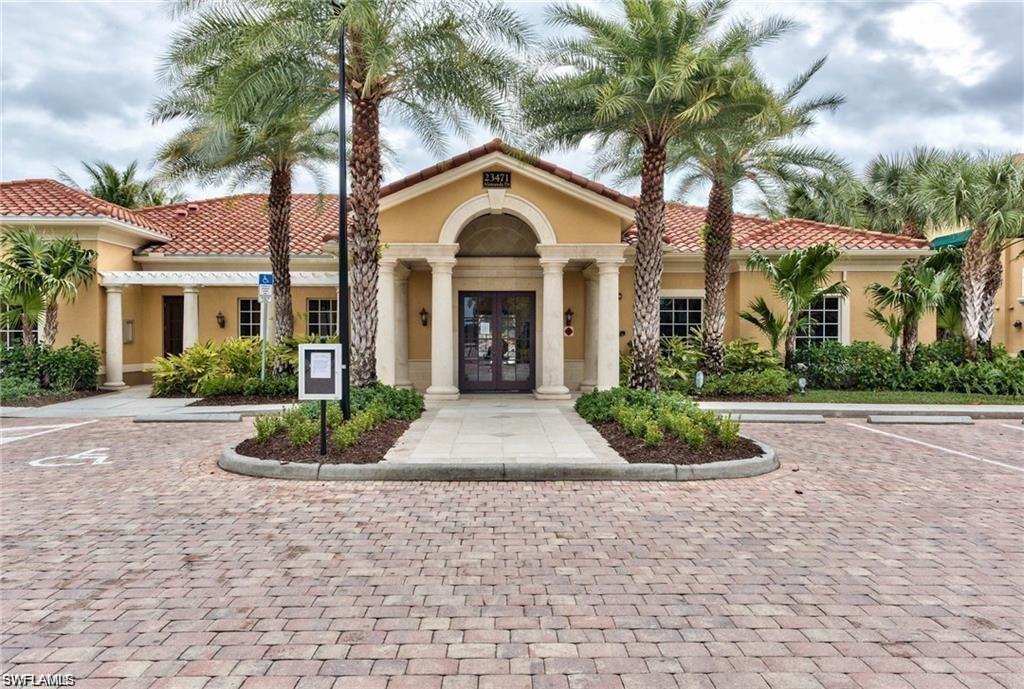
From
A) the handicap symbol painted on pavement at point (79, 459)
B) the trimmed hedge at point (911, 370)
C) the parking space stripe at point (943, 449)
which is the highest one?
the trimmed hedge at point (911, 370)

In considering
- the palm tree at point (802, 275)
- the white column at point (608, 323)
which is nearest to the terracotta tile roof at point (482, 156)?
the white column at point (608, 323)

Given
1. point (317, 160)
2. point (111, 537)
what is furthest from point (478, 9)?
point (111, 537)

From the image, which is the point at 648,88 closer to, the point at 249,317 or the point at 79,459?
the point at 79,459

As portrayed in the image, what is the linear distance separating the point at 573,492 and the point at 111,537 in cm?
452

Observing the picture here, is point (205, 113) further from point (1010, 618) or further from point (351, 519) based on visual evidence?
point (1010, 618)

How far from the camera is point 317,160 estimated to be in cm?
1644

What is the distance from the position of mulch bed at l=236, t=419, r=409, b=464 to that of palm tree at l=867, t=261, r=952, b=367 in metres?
13.9

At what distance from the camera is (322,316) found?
1919 cm

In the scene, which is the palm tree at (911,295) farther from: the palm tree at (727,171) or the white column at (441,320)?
the white column at (441,320)

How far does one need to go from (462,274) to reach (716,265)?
6.67 meters

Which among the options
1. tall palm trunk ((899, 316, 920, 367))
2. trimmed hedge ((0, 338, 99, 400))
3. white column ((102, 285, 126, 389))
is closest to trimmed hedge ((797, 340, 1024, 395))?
tall palm trunk ((899, 316, 920, 367))

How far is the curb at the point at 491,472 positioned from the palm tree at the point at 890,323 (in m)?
11.7

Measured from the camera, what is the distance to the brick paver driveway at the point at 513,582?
3385 mm

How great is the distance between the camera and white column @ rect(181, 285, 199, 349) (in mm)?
17803
